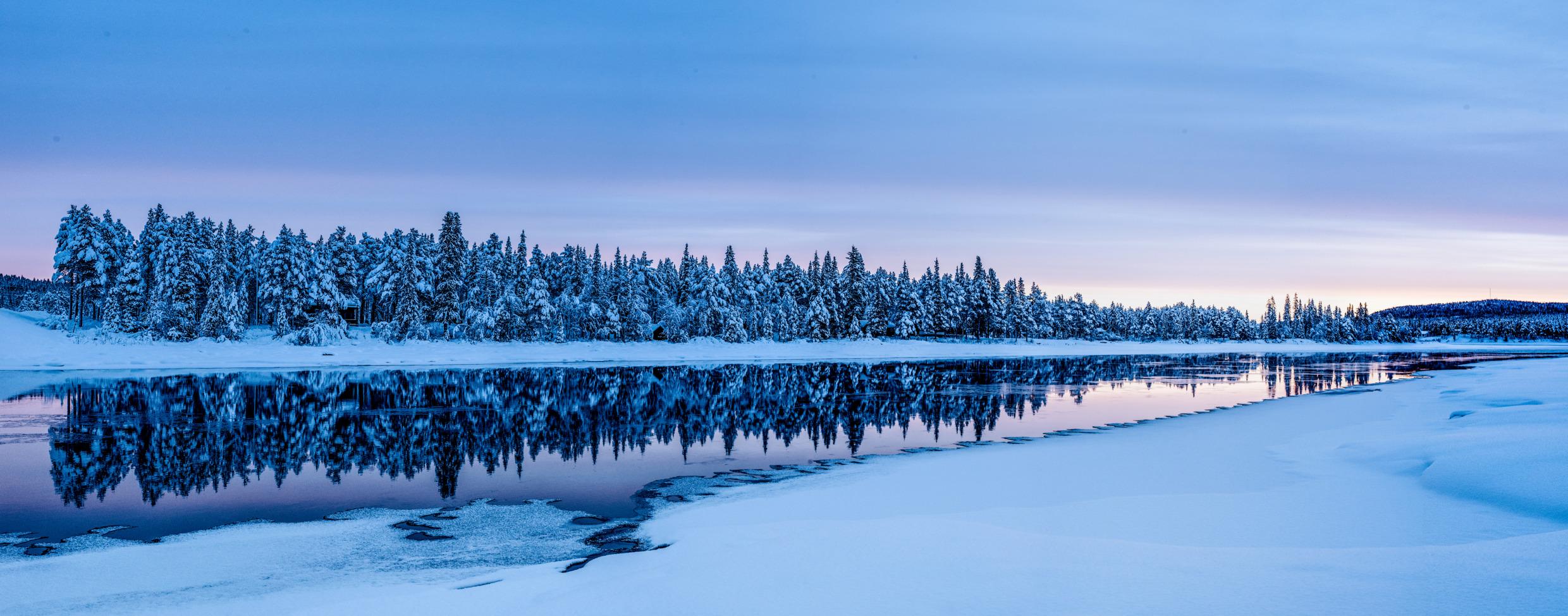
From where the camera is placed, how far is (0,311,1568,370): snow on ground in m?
45.2

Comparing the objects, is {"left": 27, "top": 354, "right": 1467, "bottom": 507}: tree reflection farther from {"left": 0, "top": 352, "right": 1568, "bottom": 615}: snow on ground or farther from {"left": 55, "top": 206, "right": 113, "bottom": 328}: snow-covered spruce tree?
{"left": 55, "top": 206, "right": 113, "bottom": 328}: snow-covered spruce tree

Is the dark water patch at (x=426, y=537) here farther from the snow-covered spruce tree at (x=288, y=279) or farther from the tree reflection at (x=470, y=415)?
the snow-covered spruce tree at (x=288, y=279)

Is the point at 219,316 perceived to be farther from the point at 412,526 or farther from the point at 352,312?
the point at 412,526

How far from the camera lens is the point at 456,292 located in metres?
65.8

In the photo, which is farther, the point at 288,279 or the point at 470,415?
the point at 288,279

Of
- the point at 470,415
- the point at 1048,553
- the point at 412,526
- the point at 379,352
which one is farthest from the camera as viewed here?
the point at 379,352

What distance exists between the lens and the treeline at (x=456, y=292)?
6619cm

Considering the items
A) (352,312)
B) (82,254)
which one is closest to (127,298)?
(82,254)

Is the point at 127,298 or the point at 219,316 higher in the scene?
the point at 127,298

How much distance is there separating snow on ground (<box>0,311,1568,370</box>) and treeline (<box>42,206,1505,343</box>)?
14.2 ft

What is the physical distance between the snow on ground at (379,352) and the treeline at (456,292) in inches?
170

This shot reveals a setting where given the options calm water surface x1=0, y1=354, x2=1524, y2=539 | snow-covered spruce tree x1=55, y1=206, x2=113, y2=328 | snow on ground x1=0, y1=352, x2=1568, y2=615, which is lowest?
calm water surface x1=0, y1=354, x2=1524, y2=539

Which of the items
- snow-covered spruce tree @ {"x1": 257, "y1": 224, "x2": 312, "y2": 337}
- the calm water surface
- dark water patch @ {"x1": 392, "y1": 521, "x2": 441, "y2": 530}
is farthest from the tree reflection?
snow-covered spruce tree @ {"x1": 257, "y1": 224, "x2": 312, "y2": 337}

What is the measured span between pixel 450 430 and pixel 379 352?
37211 millimetres
